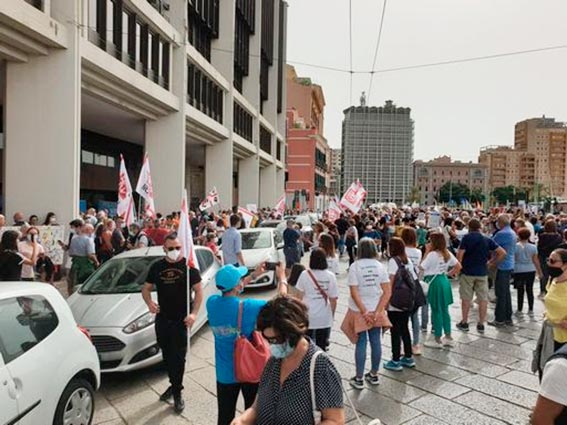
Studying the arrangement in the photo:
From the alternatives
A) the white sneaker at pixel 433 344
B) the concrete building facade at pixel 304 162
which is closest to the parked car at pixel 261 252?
the white sneaker at pixel 433 344

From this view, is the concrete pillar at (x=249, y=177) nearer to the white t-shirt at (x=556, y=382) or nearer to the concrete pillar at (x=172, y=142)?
the concrete pillar at (x=172, y=142)

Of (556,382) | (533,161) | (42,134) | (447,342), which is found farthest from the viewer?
(533,161)

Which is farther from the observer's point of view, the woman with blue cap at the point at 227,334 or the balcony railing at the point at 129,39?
the balcony railing at the point at 129,39

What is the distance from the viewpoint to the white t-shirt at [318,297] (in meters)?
5.23

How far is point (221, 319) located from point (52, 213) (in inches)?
418

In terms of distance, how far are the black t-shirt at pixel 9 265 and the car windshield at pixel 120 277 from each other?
88cm

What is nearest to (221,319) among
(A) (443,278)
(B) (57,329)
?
(B) (57,329)

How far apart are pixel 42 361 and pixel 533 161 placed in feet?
576

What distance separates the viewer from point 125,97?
56.5 feet

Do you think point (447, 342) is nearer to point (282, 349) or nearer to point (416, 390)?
point (416, 390)

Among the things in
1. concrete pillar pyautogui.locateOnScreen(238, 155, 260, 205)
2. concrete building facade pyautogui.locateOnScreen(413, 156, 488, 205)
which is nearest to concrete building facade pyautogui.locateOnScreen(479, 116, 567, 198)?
concrete building facade pyautogui.locateOnScreen(413, 156, 488, 205)

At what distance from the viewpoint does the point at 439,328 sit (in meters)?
6.74

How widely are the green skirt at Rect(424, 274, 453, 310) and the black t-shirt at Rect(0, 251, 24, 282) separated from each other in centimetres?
569

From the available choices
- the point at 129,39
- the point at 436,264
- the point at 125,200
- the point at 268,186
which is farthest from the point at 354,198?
the point at 268,186
